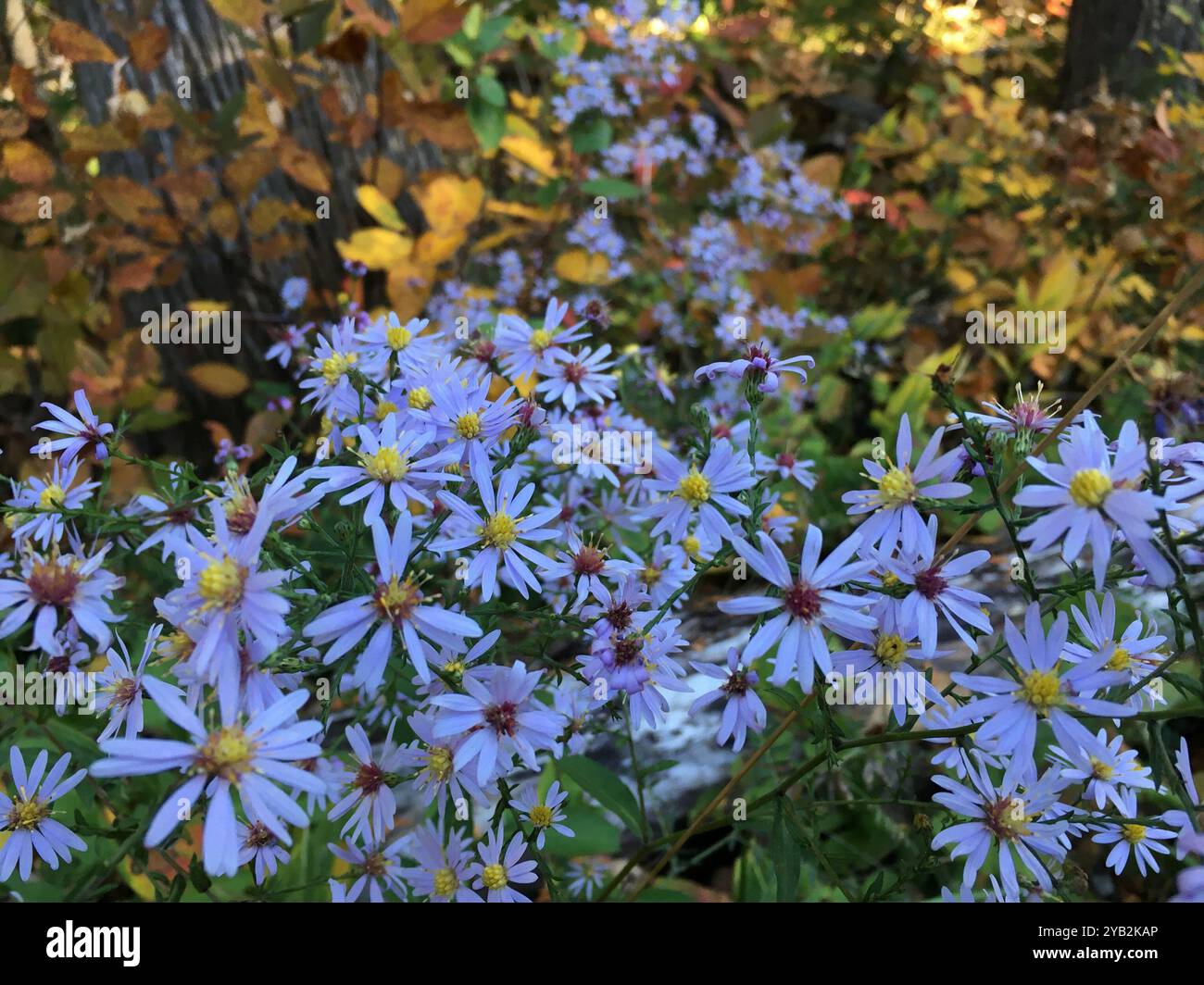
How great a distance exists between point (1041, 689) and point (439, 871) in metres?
0.66

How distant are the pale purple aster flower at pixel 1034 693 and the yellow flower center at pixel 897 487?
150 mm

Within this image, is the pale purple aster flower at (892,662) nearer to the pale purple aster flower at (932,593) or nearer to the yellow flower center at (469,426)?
the pale purple aster flower at (932,593)

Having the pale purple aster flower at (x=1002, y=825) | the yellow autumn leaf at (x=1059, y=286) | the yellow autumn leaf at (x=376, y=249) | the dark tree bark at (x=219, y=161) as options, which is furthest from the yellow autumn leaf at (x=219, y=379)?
the yellow autumn leaf at (x=1059, y=286)

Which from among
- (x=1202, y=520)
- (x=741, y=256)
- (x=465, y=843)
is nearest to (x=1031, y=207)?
(x=741, y=256)

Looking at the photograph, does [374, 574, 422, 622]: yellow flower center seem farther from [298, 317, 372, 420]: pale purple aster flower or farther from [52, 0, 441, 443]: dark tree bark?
[52, 0, 441, 443]: dark tree bark

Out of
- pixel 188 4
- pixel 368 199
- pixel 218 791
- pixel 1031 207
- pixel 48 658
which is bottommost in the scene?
pixel 218 791

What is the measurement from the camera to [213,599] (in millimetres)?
686

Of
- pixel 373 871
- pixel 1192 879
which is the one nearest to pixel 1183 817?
pixel 1192 879

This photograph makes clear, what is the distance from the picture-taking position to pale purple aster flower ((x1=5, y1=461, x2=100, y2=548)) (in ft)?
2.86

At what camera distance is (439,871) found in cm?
92

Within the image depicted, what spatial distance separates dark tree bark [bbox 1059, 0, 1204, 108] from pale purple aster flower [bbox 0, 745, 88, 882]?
3.84 metres

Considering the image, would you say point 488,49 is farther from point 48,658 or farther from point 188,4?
point 48,658

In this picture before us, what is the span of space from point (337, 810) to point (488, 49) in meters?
2.12

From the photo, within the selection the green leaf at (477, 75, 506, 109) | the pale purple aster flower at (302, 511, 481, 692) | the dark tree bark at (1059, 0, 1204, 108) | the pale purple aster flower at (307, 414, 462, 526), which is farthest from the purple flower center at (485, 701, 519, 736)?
the dark tree bark at (1059, 0, 1204, 108)
